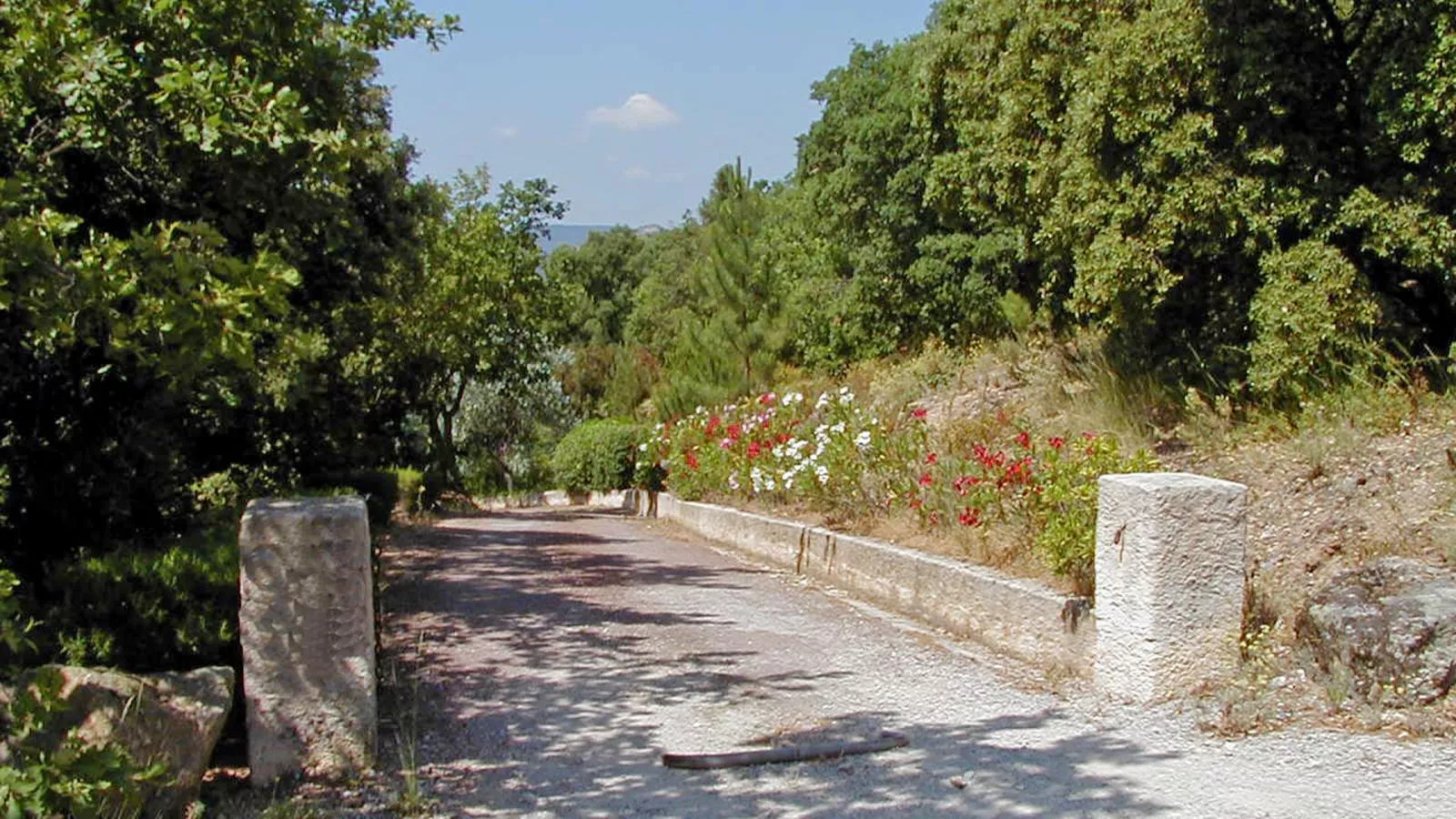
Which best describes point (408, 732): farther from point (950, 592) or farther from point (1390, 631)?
point (1390, 631)

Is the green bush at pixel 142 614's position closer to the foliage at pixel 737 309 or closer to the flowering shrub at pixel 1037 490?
the flowering shrub at pixel 1037 490

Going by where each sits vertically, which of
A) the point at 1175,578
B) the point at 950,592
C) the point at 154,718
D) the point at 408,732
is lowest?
the point at 408,732

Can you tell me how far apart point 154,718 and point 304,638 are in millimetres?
631

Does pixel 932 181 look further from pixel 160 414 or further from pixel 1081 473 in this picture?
pixel 160 414

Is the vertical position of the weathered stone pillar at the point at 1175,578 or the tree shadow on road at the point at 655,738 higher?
the weathered stone pillar at the point at 1175,578

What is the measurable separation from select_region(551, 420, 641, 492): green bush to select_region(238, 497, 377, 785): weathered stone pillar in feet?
66.4

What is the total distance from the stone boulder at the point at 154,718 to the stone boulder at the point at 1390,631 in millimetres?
4585

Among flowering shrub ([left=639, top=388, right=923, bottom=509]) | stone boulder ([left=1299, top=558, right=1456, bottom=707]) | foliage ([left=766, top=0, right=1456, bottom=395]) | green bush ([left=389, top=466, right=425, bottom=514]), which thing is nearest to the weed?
stone boulder ([left=1299, top=558, right=1456, bottom=707])

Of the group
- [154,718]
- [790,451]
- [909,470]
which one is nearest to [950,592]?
[909,470]

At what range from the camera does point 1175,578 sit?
18.2ft

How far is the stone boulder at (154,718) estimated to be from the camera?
4.31 metres

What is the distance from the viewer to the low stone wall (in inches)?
254

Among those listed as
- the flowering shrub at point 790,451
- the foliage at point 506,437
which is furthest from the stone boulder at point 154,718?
the foliage at point 506,437

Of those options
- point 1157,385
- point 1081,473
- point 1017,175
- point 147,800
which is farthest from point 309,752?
point 1017,175
